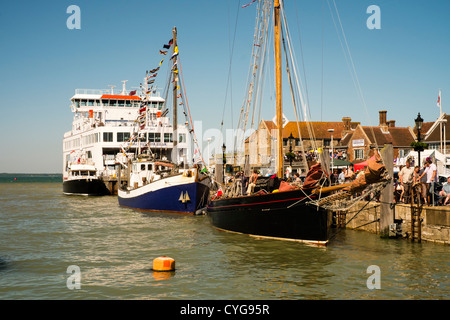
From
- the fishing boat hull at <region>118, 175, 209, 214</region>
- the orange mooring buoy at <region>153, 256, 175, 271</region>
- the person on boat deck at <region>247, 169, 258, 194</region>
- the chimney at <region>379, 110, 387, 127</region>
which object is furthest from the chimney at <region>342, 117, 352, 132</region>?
the orange mooring buoy at <region>153, 256, 175, 271</region>

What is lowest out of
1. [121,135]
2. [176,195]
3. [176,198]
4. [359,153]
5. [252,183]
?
[176,198]

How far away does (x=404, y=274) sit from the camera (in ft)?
41.7

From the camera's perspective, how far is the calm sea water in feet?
36.5

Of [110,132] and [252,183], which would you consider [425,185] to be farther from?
[110,132]

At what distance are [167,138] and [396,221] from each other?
39574mm

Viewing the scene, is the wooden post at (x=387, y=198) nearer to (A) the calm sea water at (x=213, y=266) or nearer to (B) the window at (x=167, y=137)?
(A) the calm sea water at (x=213, y=266)

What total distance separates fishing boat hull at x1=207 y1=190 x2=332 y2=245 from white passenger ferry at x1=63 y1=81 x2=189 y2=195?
103 feet

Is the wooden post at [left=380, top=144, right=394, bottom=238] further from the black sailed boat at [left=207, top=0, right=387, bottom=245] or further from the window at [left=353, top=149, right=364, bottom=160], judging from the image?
the window at [left=353, top=149, right=364, bottom=160]

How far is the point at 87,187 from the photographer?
53.0 metres

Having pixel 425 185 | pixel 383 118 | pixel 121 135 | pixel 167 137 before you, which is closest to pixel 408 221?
pixel 425 185

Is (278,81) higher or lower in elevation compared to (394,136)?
lower

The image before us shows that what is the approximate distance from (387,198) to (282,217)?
4647mm

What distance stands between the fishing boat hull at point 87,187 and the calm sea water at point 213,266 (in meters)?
31.3
